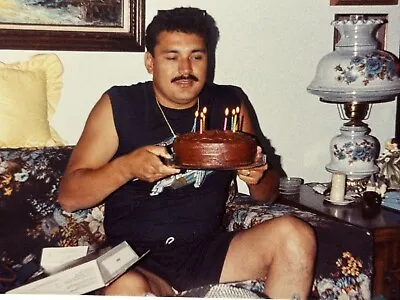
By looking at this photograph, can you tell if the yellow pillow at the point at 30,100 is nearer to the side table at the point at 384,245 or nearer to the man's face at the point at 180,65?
the man's face at the point at 180,65

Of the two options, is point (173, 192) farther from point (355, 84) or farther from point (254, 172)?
point (355, 84)

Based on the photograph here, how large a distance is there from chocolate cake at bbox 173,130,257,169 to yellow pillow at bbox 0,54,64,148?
39cm

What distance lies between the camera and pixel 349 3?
1.66m

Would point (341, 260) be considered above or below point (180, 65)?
below

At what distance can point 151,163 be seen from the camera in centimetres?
110

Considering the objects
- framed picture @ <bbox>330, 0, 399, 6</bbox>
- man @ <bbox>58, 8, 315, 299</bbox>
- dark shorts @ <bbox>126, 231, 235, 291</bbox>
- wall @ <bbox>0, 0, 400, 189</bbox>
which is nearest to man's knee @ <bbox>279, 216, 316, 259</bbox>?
man @ <bbox>58, 8, 315, 299</bbox>

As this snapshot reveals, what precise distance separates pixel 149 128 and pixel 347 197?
0.51 meters

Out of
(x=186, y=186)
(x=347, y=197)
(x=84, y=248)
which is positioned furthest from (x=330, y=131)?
(x=84, y=248)

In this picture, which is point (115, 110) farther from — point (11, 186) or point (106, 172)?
point (11, 186)

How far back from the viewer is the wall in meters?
1.56

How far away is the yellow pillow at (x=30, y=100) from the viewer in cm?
135

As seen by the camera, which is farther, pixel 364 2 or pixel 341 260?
pixel 364 2

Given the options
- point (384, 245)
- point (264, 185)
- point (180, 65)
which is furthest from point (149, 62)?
point (384, 245)

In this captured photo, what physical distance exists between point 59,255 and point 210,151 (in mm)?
420
